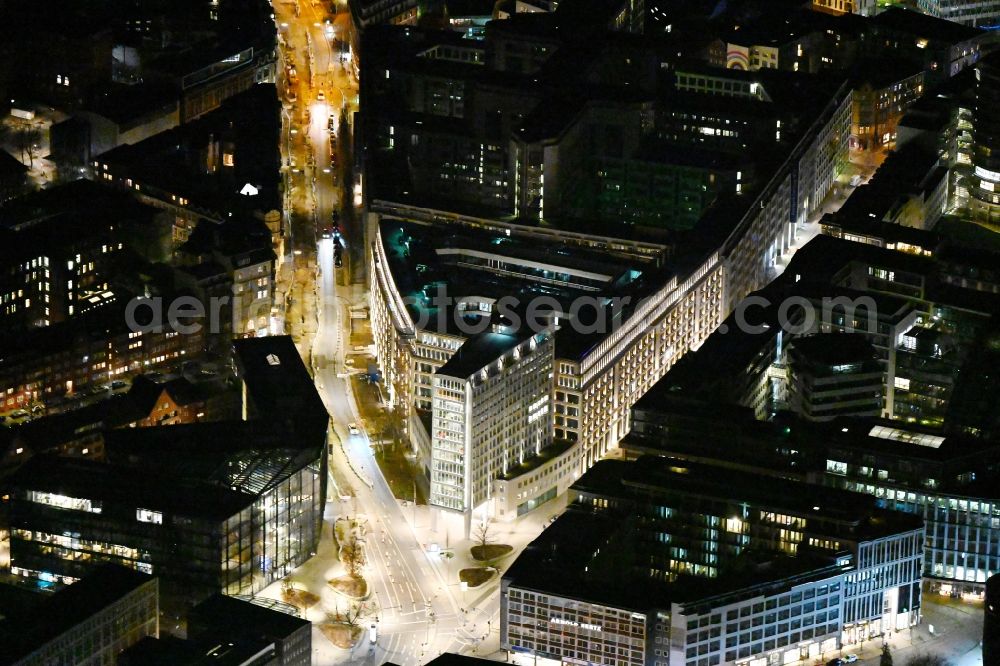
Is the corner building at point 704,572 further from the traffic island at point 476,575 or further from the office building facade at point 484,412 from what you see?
the office building facade at point 484,412

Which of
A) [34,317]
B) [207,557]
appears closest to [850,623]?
[207,557]

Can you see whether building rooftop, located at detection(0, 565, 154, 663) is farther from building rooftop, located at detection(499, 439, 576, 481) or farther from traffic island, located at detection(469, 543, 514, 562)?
building rooftop, located at detection(499, 439, 576, 481)

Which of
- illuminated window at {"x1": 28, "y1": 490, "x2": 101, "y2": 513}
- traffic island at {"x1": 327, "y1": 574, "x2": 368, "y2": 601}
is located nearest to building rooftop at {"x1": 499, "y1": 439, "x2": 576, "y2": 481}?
traffic island at {"x1": 327, "y1": 574, "x2": 368, "y2": 601}

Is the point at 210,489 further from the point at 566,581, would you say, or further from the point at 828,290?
the point at 828,290

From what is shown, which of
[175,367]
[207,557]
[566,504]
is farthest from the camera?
[175,367]

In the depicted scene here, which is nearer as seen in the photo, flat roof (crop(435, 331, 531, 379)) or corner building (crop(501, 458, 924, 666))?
corner building (crop(501, 458, 924, 666))

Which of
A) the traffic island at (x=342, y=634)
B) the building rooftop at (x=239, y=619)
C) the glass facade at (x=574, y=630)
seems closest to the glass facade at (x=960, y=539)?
the glass facade at (x=574, y=630)
